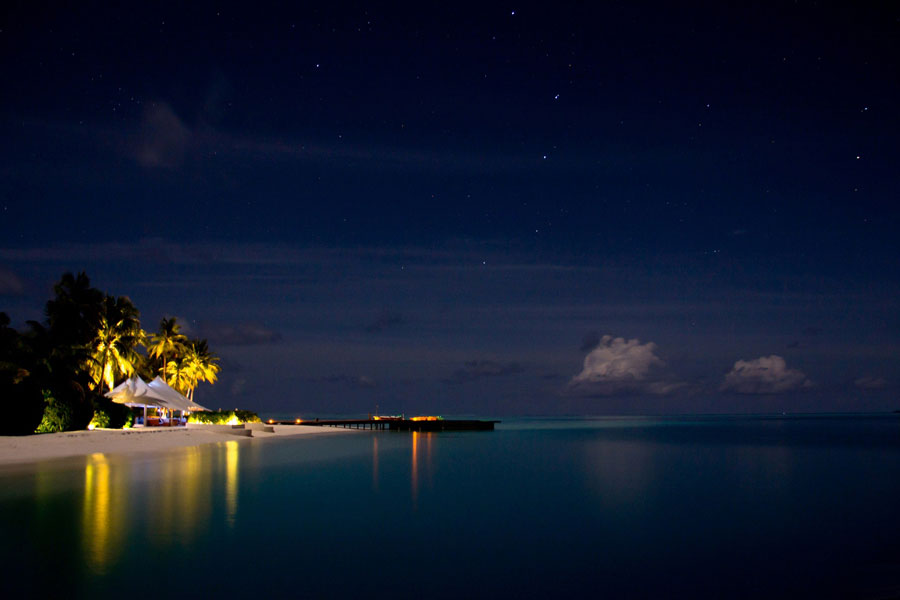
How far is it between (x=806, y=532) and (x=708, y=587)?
8.43 m

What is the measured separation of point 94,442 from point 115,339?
1810cm

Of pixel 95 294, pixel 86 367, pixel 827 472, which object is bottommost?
pixel 827 472

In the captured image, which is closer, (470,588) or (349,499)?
(470,588)

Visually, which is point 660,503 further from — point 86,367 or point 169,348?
point 169,348

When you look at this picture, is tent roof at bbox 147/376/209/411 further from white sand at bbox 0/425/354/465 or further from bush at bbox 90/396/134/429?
bush at bbox 90/396/134/429

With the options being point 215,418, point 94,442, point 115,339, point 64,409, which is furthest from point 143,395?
point 215,418

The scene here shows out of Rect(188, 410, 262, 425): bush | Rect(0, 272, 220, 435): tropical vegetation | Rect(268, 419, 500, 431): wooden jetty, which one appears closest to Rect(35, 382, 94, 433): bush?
Rect(0, 272, 220, 435): tropical vegetation

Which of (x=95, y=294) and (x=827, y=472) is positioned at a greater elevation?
(x=95, y=294)

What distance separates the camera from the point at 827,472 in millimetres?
40531

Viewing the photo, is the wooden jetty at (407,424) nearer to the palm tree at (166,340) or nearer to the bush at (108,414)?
the palm tree at (166,340)

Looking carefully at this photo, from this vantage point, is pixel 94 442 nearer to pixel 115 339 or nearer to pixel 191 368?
pixel 115 339

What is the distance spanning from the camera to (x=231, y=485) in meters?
25.3

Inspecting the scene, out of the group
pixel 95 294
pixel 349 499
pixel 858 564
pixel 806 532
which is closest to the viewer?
pixel 858 564

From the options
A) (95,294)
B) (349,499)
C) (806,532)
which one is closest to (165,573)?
(349,499)
